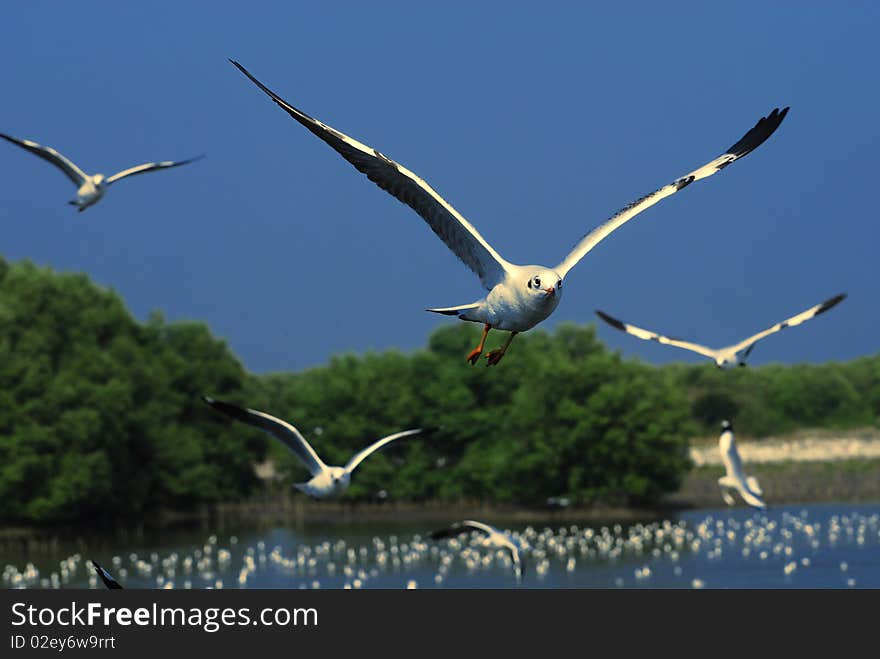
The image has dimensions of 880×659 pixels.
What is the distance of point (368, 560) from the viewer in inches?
2965

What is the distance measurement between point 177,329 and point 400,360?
16528 millimetres

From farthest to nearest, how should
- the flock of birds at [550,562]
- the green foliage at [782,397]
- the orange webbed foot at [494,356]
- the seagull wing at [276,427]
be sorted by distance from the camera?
the green foliage at [782,397]
the flock of birds at [550,562]
the seagull wing at [276,427]
the orange webbed foot at [494,356]

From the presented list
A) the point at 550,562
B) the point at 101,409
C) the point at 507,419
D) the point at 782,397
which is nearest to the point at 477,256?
the point at 550,562

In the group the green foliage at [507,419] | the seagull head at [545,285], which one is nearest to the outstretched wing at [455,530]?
the seagull head at [545,285]

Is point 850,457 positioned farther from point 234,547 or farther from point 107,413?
point 107,413

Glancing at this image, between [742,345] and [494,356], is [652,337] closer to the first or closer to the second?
[742,345]

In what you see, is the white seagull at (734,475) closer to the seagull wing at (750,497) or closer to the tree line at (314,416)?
the seagull wing at (750,497)

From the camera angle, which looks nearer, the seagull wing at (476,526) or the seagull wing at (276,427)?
the seagull wing at (276,427)

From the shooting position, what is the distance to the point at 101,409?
3241 inches

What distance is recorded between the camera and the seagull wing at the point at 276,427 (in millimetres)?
17625

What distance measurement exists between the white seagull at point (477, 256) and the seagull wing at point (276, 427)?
3442mm

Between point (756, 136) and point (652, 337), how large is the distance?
263 inches
